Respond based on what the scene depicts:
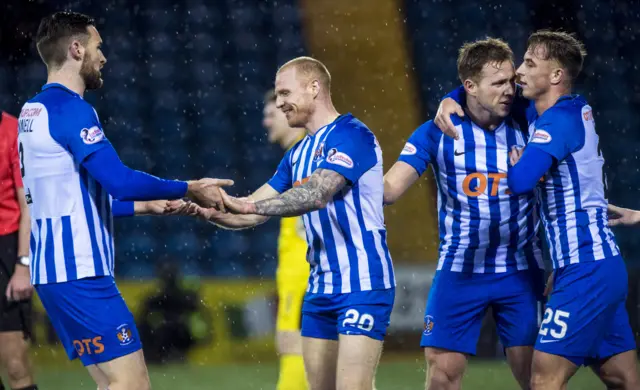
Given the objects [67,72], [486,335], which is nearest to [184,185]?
[67,72]

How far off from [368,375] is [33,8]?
8.12m

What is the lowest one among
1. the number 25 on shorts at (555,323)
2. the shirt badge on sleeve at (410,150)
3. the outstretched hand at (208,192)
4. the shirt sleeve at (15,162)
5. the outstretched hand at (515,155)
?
the number 25 on shorts at (555,323)

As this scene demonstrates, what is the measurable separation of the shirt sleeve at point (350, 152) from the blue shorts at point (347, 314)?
454 mm

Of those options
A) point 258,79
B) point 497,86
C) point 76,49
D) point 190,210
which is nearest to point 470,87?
point 497,86

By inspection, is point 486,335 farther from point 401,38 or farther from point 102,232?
point 102,232

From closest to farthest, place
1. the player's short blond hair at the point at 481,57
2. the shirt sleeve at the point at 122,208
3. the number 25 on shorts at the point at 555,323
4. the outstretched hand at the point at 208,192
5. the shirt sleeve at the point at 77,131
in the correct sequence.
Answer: the shirt sleeve at the point at 77,131
the number 25 on shorts at the point at 555,323
the outstretched hand at the point at 208,192
the shirt sleeve at the point at 122,208
the player's short blond hair at the point at 481,57

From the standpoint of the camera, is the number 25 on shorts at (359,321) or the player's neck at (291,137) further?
the player's neck at (291,137)

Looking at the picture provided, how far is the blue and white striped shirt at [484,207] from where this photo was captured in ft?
13.4

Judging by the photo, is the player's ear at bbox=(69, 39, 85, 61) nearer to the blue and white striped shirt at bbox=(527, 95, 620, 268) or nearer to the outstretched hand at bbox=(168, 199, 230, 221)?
the outstretched hand at bbox=(168, 199, 230, 221)

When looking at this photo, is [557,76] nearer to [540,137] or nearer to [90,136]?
[540,137]

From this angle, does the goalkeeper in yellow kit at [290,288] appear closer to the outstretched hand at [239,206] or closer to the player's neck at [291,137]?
the player's neck at [291,137]

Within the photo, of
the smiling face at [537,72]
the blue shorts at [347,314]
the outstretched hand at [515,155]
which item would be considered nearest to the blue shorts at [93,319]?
the blue shorts at [347,314]

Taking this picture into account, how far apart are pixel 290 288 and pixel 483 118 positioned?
1.58 m

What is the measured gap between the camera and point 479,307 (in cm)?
411
